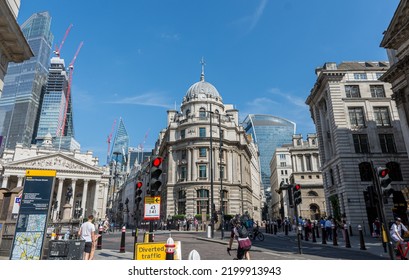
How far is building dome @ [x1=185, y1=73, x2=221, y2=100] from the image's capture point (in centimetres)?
6021

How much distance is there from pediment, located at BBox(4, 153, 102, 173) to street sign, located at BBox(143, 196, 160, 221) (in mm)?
69162

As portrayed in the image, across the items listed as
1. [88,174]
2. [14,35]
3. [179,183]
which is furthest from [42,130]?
[14,35]

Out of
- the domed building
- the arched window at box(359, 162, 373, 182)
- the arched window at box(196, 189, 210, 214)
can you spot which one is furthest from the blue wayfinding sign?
the arched window at box(196, 189, 210, 214)

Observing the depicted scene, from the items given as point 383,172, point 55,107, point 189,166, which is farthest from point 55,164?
point 55,107

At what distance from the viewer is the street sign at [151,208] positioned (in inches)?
341

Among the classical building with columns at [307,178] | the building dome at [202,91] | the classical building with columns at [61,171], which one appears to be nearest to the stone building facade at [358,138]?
the classical building with columns at [307,178]

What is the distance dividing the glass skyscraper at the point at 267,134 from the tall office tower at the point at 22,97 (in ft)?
436

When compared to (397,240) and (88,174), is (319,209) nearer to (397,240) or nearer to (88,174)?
(397,240)

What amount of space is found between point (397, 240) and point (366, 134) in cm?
2432

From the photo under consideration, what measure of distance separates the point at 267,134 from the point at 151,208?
16580 centimetres

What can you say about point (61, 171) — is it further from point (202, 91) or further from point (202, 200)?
point (202, 200)

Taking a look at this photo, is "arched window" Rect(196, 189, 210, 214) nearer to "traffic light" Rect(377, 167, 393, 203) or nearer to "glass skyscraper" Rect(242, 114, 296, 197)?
"traffic light" Rect(377, 167, 393, 203)

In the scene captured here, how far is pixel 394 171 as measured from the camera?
29.4m

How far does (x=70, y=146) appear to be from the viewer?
555ft
